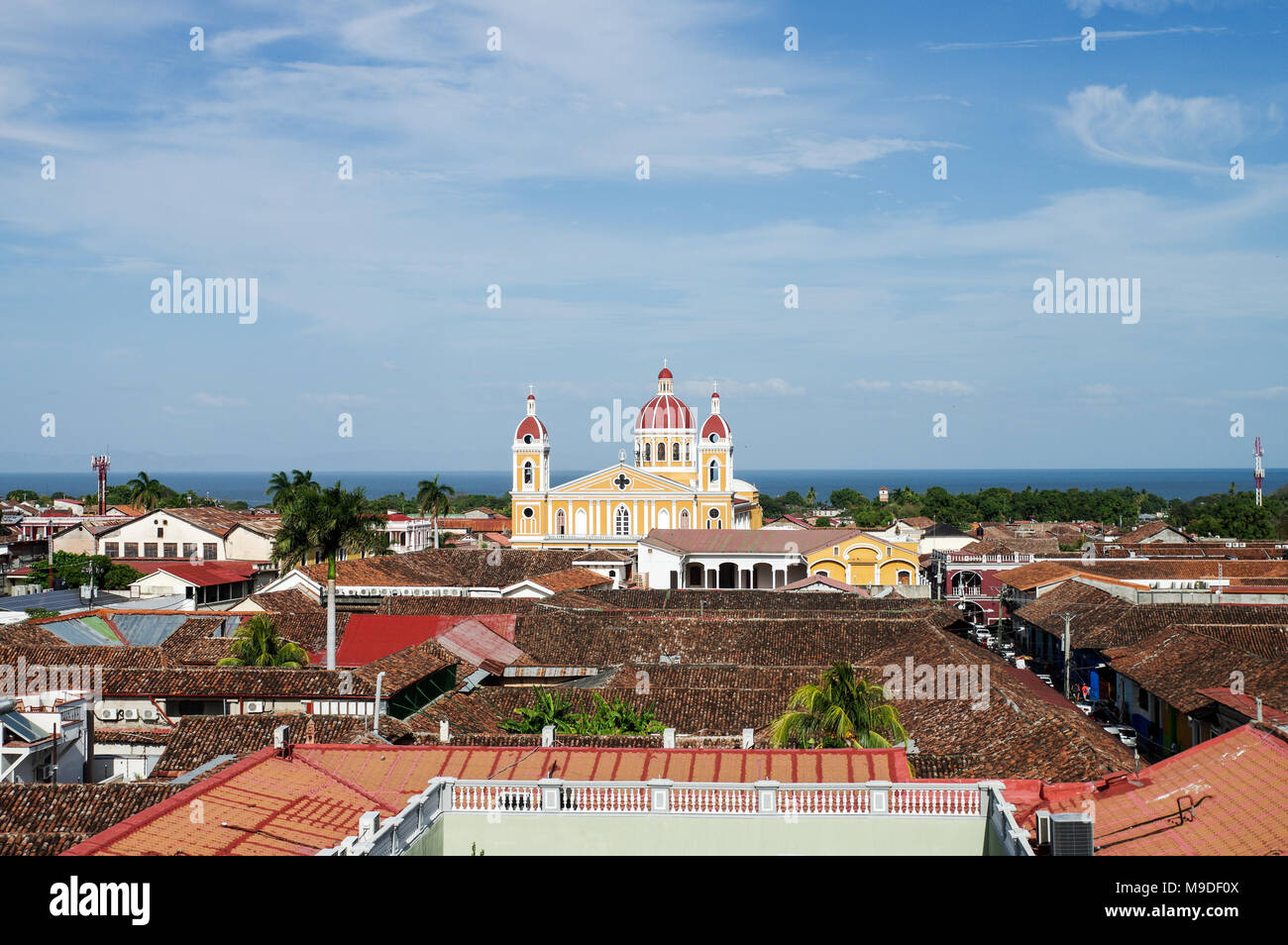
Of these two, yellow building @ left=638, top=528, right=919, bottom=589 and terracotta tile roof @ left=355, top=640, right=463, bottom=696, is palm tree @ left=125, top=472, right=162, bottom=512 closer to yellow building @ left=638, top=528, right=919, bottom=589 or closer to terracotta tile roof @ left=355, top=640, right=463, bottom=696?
yellow building @ left=638, top=528, right=919, bottom=589

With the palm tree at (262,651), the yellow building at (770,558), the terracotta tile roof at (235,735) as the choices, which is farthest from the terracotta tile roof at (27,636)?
the yellow building at (770,558)

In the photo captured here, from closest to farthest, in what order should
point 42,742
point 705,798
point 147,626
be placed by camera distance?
point 705,798 → point 42,742 → point 147,626

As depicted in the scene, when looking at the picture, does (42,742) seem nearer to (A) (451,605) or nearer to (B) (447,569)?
(A) (451,605)

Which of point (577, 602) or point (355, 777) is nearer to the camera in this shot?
point (355, 777)

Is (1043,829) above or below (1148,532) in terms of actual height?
above

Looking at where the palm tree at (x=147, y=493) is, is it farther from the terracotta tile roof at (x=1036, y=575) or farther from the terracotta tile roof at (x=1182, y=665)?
the terracotta tile roof at (x=1182, y=665)

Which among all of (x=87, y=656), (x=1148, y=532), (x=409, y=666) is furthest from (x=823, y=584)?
(x=1148, y=532)

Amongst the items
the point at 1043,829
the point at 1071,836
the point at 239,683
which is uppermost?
the point at 1071,836
